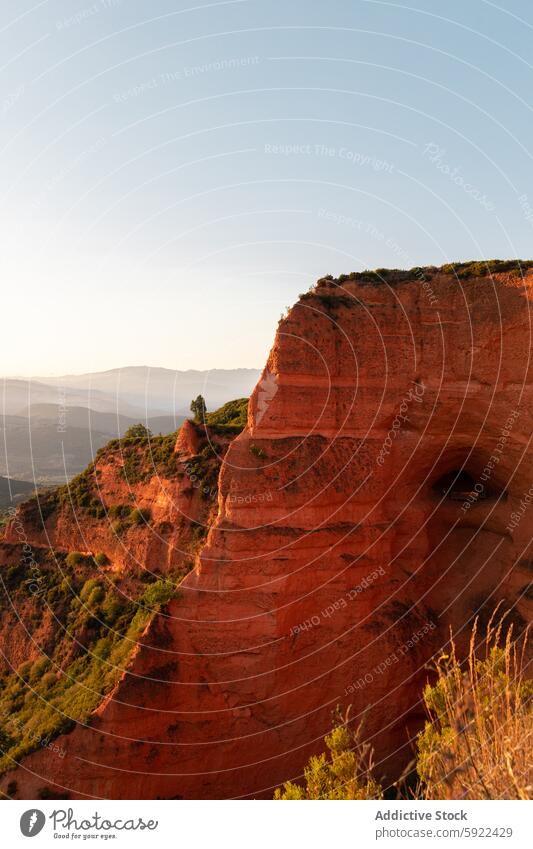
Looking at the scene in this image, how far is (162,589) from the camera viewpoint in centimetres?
2148

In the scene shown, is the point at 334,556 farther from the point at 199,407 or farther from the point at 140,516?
the point at 199,407

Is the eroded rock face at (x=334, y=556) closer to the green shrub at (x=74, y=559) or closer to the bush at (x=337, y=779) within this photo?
the bush at (x=337, y=779)

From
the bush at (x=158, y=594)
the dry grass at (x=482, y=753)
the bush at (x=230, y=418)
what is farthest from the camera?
the bush at (x=230, y=418)

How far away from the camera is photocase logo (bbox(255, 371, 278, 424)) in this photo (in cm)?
2161

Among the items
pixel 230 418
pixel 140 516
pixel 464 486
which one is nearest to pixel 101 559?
pixel 140 516

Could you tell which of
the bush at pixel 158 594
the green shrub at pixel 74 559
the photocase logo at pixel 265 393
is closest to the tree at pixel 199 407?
the green shrub at pixel 74 559

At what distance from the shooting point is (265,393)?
71.1 ft

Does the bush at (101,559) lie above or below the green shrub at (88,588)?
above
